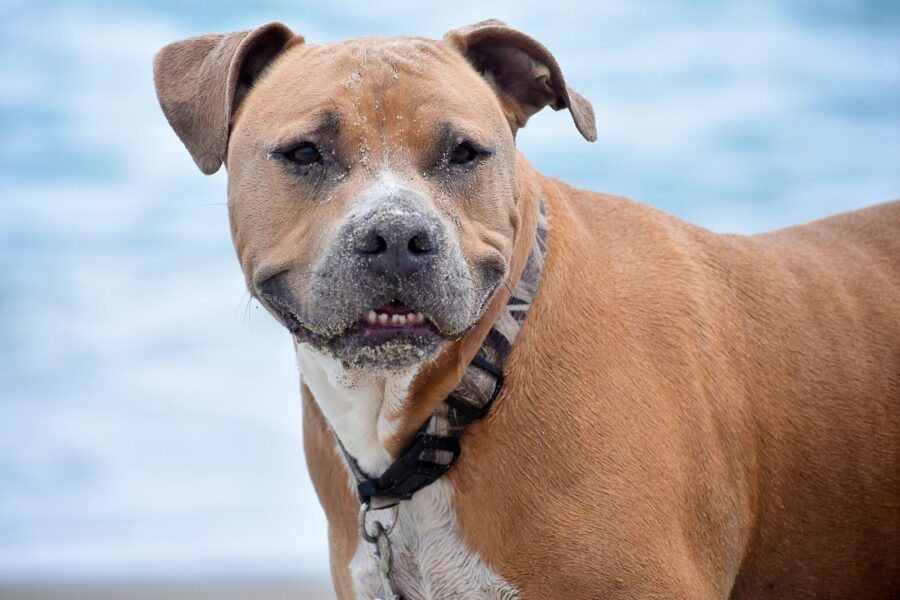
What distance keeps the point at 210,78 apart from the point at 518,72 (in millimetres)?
1166

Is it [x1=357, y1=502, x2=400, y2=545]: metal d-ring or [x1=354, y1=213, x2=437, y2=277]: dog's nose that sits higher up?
[x1=354, y1=213, x2=437, y2=277]: dog's nose

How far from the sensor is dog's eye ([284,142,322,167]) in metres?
3.60

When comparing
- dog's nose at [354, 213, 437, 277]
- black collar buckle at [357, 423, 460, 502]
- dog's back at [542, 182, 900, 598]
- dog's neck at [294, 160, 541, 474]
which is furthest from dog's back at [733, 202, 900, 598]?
dog's nose at [354, 213, 437, 277]

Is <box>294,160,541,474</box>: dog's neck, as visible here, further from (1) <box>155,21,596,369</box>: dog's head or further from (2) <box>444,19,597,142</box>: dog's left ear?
(2) <box>444,19,597,142</box>: dog's left ear

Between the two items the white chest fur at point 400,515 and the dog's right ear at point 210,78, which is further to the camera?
the dog's right ear at point 210,78

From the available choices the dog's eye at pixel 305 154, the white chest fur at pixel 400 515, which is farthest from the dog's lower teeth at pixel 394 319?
the dog's eye at pixel 305 154

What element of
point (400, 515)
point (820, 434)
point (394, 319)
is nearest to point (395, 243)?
point (394, 319)

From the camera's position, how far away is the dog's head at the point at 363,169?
3.34 m

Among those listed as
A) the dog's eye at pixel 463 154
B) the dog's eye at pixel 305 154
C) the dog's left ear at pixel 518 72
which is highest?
the dog's left ear at pixel 518 72

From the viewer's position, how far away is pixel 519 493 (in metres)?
3.62

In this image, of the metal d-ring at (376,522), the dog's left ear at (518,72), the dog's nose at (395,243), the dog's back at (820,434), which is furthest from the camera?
the dog's back at (820,434)

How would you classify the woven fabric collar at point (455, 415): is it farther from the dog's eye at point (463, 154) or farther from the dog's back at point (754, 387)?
the dog's eye at point (463, 154)

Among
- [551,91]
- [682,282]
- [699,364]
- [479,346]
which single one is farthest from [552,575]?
[551,91]

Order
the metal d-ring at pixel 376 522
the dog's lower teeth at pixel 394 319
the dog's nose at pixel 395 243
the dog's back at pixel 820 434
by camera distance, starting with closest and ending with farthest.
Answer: the dog's nose at pixel 395 243
the dog's lower teeth at pixel 394 319
the metal d-ring at pixel 376 522
the dog's back at pixel 820 434
